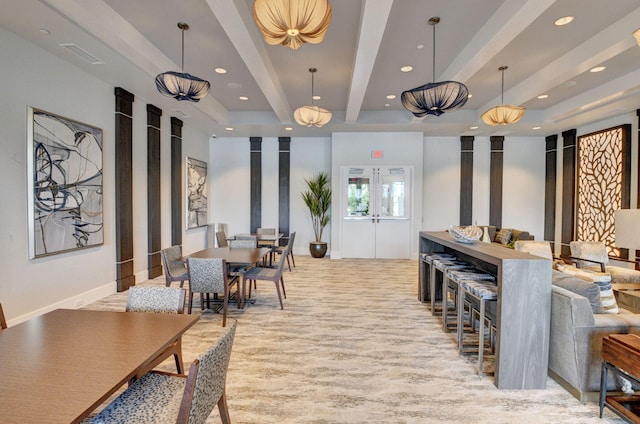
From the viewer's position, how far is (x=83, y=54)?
3838 millimetres

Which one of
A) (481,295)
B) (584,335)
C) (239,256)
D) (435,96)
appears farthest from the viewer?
(239,256)

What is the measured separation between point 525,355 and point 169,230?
6478 millimetres

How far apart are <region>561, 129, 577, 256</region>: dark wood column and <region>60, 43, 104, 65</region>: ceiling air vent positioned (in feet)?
32.4

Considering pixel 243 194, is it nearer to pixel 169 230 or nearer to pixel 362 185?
pixel 169 230

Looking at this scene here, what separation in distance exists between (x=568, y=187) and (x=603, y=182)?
0.92 metres

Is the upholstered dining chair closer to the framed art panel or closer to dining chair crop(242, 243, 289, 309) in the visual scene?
the framed art panel

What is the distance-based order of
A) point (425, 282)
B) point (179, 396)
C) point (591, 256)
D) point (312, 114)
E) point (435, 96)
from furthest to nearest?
point (312, 114)
point (591, 256)
point (425, 282)
point (435, 96)
point (179, 396)

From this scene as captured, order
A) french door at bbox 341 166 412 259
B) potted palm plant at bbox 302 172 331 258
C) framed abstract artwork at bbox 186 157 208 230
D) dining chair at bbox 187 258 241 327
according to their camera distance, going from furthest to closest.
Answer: potted palm plant at bbox 302 172 331 258, french door at bbox 341 166 412 259, framed abstract artwork at bbox 186 157 208 230, dining chair at bbox 187 258 241 327

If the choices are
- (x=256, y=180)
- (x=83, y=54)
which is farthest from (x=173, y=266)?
(x=256, y=180)

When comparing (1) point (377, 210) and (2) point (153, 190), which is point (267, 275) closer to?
(2) point (153, 190)

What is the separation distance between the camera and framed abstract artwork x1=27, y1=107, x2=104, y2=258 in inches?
142

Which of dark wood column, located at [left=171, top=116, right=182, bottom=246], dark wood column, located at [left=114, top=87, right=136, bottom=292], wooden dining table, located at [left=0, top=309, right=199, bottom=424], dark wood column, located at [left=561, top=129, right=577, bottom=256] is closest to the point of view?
wooden dining table, located at [left=0, top=309, right=199, bottom=424]

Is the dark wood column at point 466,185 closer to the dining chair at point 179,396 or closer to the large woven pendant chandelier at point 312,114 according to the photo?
the large woven pendant chandelier at point 312,114

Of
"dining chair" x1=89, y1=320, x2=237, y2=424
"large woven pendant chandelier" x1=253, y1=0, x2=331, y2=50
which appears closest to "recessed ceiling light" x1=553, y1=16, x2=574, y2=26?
"large woven pendant chandelier" x1=253, y1=0, x2=331, y2=50
